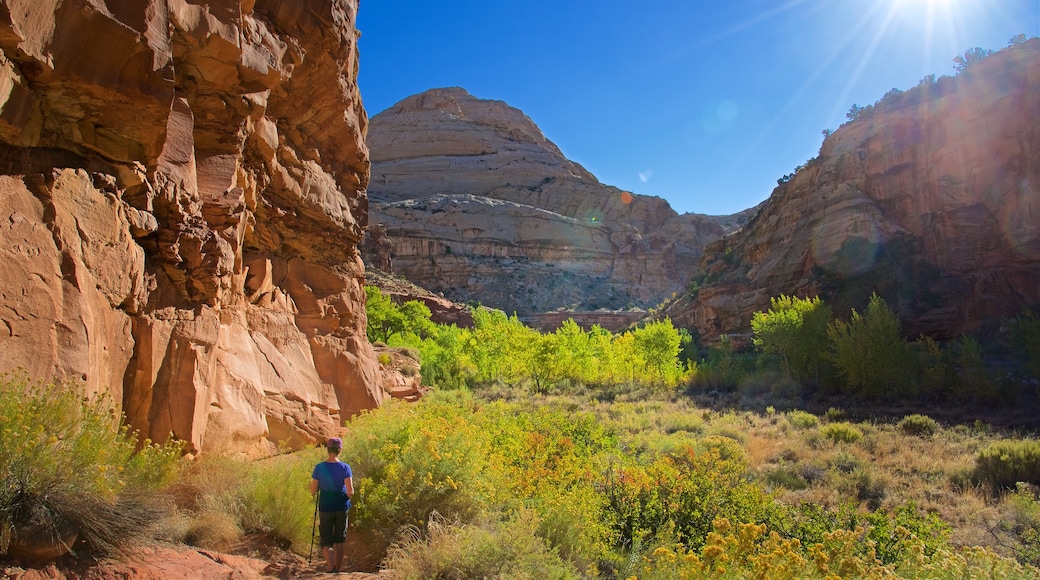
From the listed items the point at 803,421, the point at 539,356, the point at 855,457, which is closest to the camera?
the point at 855,457

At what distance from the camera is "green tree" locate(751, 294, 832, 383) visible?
2989cm

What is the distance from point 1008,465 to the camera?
38.8 feet

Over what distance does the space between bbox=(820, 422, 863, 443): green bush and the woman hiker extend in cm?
1486

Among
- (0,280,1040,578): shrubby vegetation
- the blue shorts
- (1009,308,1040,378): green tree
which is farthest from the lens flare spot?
the blue shorts

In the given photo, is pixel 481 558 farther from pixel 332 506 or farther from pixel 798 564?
pixel 798 564

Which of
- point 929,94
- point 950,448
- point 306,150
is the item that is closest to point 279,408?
point 306,150

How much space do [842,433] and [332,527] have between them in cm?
1575

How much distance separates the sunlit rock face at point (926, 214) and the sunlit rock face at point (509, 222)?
130 ft

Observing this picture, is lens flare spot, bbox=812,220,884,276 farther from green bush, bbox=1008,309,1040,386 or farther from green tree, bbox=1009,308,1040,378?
green bush, bbox=1008,309,1040,386

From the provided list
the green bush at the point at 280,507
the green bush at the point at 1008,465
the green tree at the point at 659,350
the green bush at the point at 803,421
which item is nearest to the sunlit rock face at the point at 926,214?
the green tree at the point at 659,350

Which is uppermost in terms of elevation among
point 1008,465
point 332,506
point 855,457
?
point 332,506

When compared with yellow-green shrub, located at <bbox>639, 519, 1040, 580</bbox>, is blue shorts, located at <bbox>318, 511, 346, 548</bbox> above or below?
below

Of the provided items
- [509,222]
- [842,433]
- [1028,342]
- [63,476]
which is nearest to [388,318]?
[842,433]

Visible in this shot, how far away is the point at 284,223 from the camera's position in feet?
36.3
